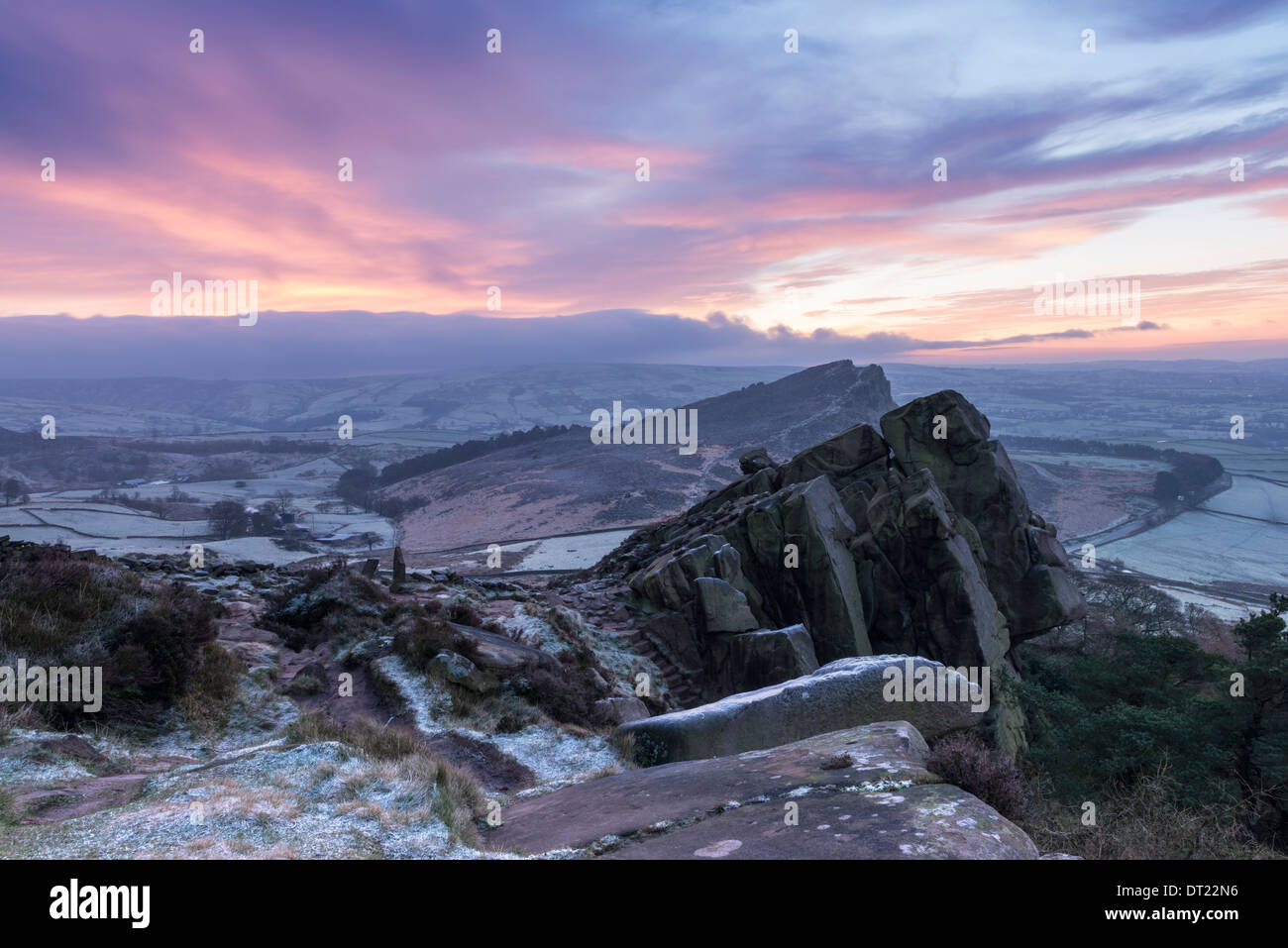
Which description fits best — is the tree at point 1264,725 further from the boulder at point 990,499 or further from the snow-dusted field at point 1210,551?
the snow-dusted field at point 1210,551

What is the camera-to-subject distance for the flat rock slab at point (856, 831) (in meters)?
5.14

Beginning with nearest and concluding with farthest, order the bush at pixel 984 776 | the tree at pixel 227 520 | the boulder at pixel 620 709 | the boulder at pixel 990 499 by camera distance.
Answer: the bush at pixel 984 776, the boulder at pixel 620 709, the boulder at pixel 990 499, the tree at pixel 227 520

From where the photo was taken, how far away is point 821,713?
11.0 m

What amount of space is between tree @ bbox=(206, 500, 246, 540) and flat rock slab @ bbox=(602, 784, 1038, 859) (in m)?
79.8

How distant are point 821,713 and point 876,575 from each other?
13.0m

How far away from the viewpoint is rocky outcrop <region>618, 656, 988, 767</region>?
10.8m

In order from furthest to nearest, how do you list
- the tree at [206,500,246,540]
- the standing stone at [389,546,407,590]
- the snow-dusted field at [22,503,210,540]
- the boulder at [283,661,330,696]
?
1. the tree at [206,500,246,540]
2. the snow-dusted field at [22,503,210,540]
3. the standing stone at [389,546,407,590]
4. the boulder at [283,661,330,696]

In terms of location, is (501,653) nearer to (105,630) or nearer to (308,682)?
(308,682)

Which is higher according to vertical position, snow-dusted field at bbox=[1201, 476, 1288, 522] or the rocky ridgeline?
the rocky ridgeline

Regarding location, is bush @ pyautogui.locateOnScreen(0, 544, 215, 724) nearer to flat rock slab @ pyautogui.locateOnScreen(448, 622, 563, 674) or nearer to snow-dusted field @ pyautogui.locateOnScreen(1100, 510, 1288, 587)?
flat rock slab @ pyautogui.locateOnScreen(448, 622, 563, 674)

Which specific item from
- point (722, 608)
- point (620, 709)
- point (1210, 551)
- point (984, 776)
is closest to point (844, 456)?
point (722, 608)

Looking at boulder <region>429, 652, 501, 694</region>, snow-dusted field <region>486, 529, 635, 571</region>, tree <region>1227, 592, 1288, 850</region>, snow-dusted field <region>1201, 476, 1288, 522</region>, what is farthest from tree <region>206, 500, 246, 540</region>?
snow-dusted field <region>1201, 476, 1288, 522</region>

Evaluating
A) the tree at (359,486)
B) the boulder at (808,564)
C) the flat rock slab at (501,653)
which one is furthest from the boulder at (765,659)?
the tree at (359,486)
